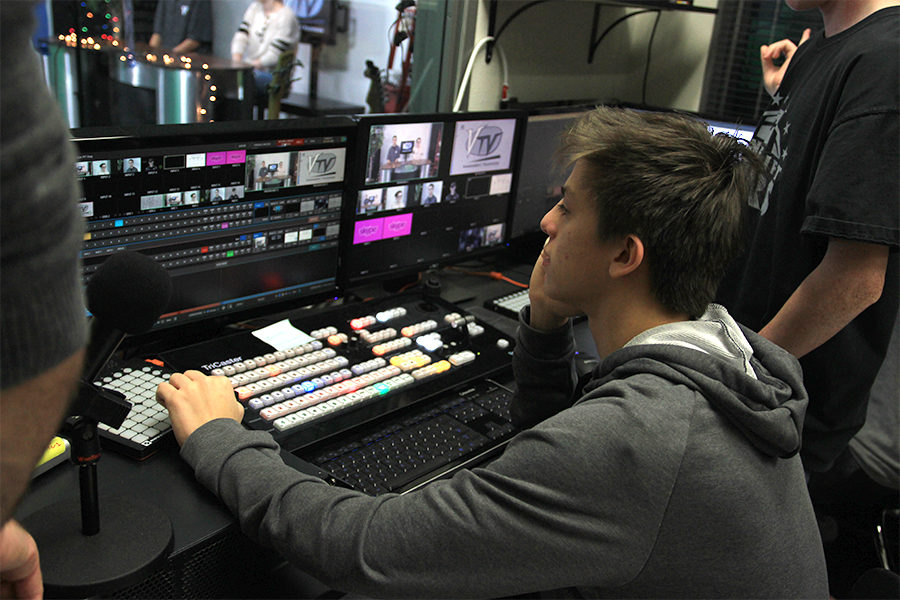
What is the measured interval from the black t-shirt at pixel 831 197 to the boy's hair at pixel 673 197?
42cm

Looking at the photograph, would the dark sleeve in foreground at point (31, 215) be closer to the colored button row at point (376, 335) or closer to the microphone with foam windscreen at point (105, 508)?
the microphone with foam windscreen at point (105, 508)

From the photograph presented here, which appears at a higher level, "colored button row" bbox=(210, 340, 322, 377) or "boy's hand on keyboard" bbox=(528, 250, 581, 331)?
"boy's hand on keyboard" bbox=(528, 250, 581, 331)

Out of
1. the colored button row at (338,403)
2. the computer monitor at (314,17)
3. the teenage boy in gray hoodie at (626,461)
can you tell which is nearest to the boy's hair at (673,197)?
the teenage boy in gray hoodie at (626,461)

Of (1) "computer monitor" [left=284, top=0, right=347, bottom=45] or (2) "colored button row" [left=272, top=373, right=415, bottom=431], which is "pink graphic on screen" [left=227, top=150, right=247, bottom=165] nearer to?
(2) "colored button row" [left=272, top=373, right=415, bottom=431]

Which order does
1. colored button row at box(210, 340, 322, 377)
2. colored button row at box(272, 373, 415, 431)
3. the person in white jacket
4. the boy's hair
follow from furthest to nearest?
1. the person in white jacket
2. colored button row at box(210, 340, 322, 377)
3. colored button row at box(272, 373, 415, 431)
4. the boy's hair

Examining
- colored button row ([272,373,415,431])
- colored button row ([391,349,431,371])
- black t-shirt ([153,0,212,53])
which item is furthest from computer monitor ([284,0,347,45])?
colored button row ([272,373,415,431])

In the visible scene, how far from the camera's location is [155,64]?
2449 millimetres

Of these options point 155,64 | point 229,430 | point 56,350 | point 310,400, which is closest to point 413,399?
point 310,400

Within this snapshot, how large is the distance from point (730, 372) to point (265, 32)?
3.97m

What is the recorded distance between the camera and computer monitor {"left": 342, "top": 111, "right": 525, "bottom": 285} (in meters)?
1.67

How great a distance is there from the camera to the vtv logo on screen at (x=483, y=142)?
1.86 m

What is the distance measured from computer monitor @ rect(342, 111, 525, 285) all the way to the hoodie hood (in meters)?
0.80

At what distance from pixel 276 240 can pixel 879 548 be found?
161 cm

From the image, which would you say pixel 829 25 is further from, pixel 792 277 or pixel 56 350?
pixel 56 350
